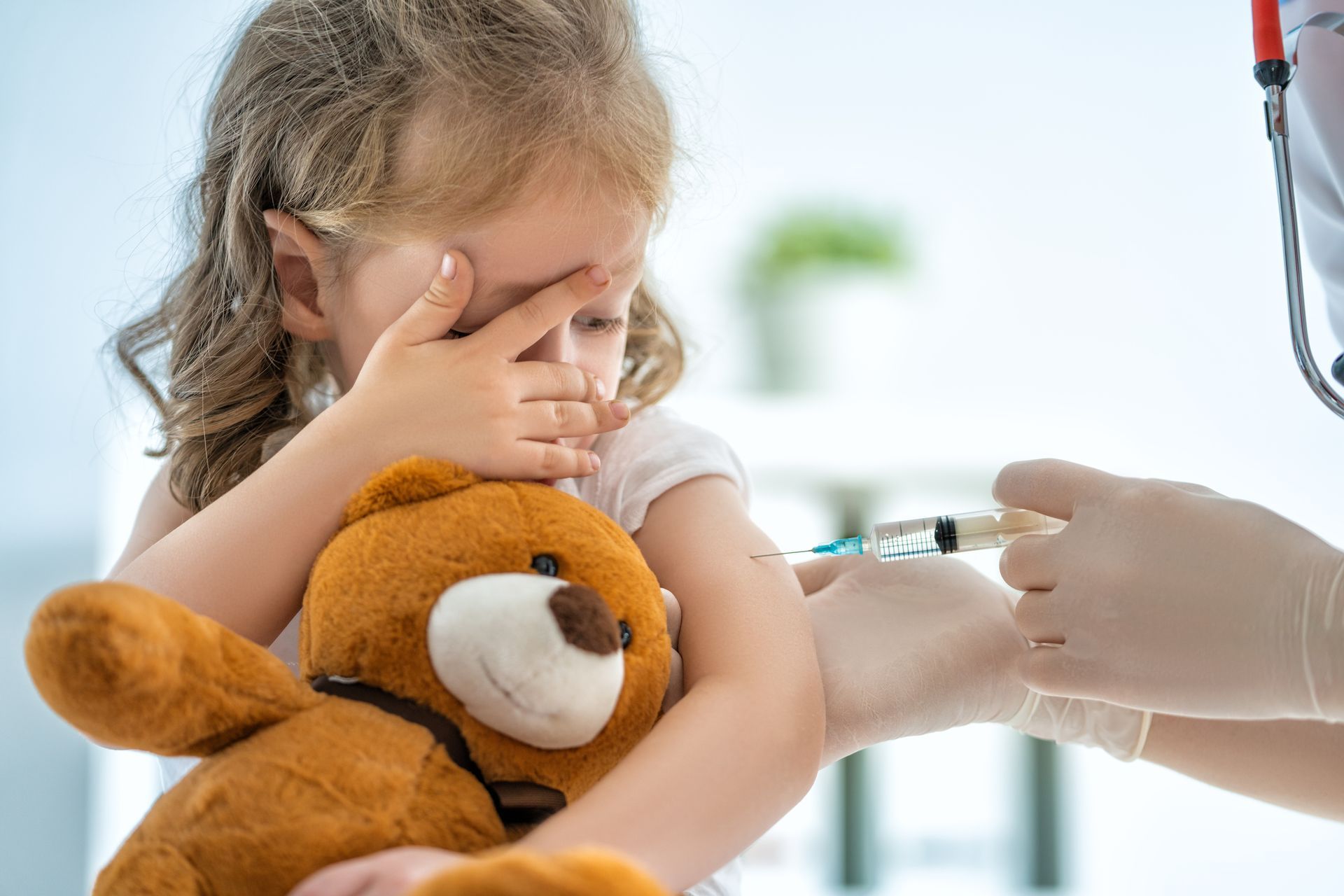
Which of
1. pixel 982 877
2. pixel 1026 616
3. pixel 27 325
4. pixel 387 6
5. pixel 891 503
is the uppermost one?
pixel 387 6

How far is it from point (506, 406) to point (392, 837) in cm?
33

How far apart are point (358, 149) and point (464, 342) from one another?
0.70 feet

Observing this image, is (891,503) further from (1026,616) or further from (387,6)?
(387,6)

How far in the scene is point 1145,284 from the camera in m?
2.15

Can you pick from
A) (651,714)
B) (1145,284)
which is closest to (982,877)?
(1145,284)

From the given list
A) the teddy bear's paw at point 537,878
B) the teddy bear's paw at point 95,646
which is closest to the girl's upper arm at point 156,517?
the teddy bear's paw at point 95,646

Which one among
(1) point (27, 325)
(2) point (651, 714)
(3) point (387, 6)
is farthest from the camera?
(1) point (27, 325)

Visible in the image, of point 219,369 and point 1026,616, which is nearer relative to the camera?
point 1026,616

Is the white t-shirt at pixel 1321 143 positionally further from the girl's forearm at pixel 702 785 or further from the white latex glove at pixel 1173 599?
the girl's forearm at pixel 702 785

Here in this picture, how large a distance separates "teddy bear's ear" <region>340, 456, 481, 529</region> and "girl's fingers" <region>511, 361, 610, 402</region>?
14 cm

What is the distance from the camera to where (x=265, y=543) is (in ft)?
2.43

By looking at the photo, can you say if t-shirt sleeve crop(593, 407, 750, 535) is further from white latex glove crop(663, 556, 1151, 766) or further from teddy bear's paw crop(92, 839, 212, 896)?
teddy bear's paw crop(92, 839, 212, 896)

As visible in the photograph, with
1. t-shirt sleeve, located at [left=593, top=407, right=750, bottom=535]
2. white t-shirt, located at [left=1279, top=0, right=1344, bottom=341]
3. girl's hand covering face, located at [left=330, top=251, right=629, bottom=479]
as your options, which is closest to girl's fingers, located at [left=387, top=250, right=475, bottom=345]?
girl's hand covering face, located at [left=330, top=251, right=629, bottom=479]

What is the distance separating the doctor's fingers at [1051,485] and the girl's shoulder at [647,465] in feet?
0.81
